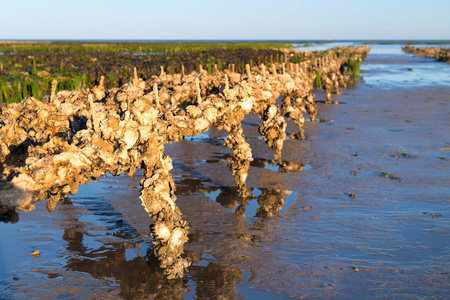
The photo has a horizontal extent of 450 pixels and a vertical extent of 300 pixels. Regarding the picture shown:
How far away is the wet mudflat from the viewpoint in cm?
980

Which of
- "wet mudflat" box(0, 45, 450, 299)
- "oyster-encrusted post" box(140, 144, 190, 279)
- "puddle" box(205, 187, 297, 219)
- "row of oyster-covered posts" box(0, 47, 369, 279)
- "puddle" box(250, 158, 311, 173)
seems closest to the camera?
"row of oyster-covered posts" box(0, 47, 369, 279)

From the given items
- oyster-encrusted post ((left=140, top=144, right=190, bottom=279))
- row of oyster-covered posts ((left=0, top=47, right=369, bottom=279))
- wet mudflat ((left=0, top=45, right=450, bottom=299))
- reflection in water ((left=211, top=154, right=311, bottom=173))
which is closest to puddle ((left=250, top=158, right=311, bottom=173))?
reflection in water ((left=211, top=154, right=311, bottom=173))

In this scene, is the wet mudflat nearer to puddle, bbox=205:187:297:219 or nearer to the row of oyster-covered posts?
puddle, bbox=205:187:297:219

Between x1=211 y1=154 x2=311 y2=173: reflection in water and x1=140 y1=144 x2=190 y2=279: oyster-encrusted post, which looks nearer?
x1=140 y1=144 x2=190 y2=279: oyster-encrusted post

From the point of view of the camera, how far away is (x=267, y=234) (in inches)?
494

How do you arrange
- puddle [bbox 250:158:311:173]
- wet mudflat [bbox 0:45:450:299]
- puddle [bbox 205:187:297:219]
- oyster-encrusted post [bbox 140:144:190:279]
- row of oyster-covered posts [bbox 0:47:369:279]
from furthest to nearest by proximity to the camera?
puddle [bbox 250:158:311:173]
puddle [bbox 205:187:297:219]
oyster-encrusted post [bbox 140:144:190:279]
wet mudflat [bbox 0:45:450:299]
row of oyster-covered posts [bbox 0:47:369:279]

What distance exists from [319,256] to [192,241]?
130 inches

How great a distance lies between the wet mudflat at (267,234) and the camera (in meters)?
9.80

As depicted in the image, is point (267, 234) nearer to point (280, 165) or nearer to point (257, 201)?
point (257, 201)

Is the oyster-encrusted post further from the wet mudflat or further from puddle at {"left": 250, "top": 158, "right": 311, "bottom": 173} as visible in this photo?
puddle at {"left": 250, "top": 158, "right": 311, "bottom": 173}

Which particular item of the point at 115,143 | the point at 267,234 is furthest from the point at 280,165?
the point at 115,143

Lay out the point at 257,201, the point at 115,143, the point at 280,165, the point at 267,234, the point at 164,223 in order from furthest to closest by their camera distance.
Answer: the point at 280,165
the point at 257,201
the point at 267,234
the point at 164,223
the point at 115,143

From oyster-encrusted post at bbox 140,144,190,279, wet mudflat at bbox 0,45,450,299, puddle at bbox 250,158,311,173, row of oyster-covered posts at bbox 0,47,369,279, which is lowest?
wet mudflat at bbox 0,45,450,299

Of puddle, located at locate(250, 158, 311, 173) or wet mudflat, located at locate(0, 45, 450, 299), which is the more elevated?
puddle, located at locate(250, 158, 311, 173)
